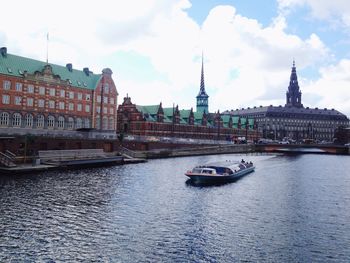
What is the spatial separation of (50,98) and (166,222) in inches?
2909

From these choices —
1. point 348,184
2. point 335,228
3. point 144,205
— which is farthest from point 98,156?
point 335,228

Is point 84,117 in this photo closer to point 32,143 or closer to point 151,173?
point 32,143

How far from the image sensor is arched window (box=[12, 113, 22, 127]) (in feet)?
289

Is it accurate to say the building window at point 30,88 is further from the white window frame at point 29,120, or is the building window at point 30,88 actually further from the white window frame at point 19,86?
the white window frame at point 29,120

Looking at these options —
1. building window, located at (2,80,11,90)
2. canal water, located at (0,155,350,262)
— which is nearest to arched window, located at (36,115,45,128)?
building window, located at (2,80,11,90)

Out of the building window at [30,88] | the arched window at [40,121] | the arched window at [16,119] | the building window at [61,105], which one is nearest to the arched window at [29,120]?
the arched window at [40,121]

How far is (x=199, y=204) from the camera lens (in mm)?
41781

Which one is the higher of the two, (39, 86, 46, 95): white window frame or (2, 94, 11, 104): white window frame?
(39, 86, 46, 95): white window frame

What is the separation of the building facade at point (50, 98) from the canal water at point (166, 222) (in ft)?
128

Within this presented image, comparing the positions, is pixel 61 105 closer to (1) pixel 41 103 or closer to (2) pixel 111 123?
(1) pixel 41 103

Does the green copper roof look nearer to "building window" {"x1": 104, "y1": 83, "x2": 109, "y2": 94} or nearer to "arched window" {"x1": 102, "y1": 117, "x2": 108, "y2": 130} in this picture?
"building window" {"x1": 104, "y1": 83, "x2": 109, "y2": 94}

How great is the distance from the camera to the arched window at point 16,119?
289 ft

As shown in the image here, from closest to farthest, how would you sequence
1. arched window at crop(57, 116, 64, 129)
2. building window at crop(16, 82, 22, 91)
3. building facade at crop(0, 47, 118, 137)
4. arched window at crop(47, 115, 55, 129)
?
building facade at crop(0, 47, 118, 137) < building window at crop(16, 82, 22, 91) < arched window at crop(47, 115, 55, 129) < arched window at crop(57, 116, 64, 129)

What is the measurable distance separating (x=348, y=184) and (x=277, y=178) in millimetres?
12064
